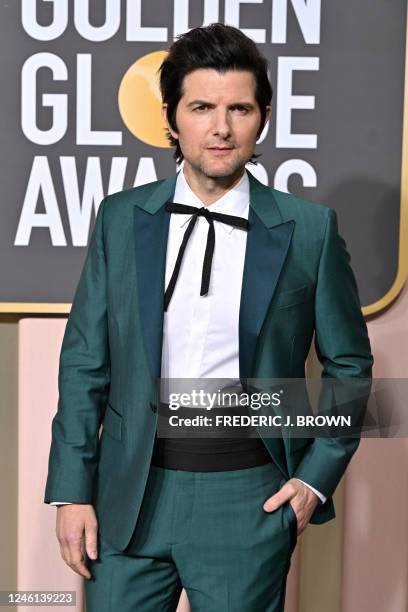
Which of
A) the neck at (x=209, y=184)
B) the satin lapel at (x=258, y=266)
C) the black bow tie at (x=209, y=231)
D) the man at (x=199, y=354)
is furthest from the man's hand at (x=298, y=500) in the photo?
the neck at (x=209, y=184)

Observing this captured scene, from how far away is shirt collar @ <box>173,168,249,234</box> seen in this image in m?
1.50

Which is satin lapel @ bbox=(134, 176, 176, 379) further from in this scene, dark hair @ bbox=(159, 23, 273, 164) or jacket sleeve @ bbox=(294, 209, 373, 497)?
jacket sleeve @ bbox=(294, 209, 373, 497)

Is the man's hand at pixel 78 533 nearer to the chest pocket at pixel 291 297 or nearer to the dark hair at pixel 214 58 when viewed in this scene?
the chest pocket at pixel 291 297

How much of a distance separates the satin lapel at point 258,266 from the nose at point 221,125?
0.15m

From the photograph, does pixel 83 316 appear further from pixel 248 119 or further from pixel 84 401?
pixel 248 119

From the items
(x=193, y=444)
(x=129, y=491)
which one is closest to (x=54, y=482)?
(x=129, y=491)

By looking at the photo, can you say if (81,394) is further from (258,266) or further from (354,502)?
(354,502)

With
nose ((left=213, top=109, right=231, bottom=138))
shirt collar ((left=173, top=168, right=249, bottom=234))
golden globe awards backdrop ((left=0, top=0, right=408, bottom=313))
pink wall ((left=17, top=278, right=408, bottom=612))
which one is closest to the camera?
nose ((left=213, top=109, right=231, bottom=138))

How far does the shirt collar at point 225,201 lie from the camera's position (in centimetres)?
150

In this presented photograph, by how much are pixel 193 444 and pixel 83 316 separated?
0.26 m

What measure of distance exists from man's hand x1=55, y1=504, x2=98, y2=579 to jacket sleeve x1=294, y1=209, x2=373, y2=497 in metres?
0.34

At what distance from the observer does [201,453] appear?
1429 mm

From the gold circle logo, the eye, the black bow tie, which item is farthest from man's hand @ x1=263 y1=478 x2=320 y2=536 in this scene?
the gold circle logo

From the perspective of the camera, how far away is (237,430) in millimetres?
1447
